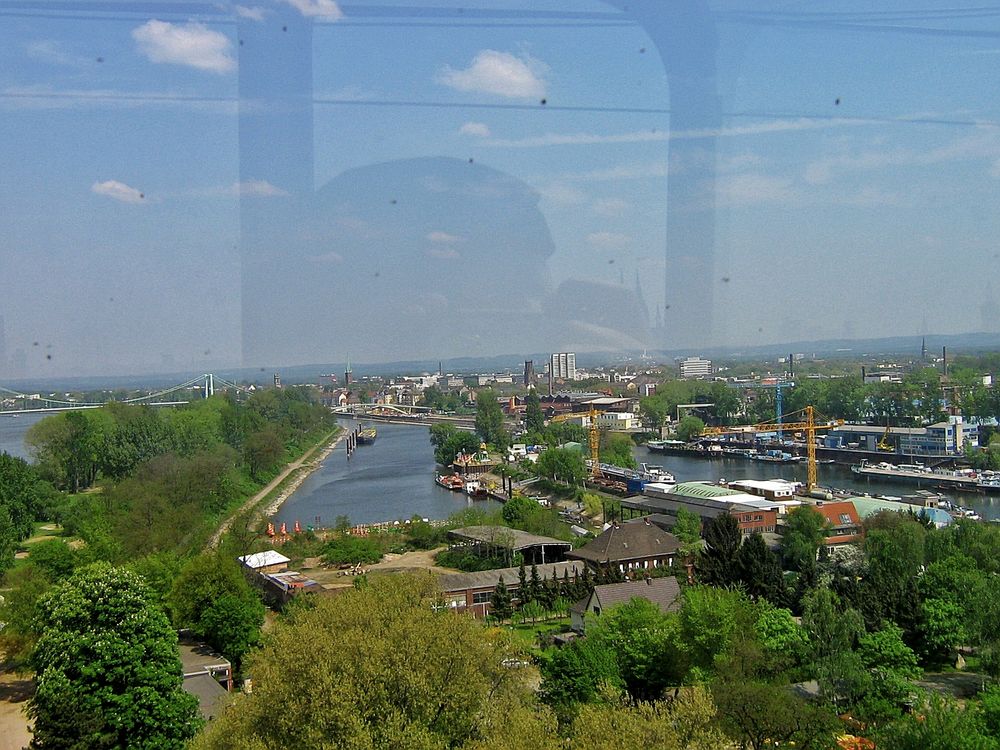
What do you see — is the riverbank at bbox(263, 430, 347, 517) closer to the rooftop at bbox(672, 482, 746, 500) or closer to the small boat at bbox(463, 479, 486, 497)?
the small boat at bbox(463, 479, 486, 497)

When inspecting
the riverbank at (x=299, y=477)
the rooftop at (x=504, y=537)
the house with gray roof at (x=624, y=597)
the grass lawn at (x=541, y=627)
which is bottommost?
the riverbank at (x=299, y=477)

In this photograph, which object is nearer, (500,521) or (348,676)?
(348,676)

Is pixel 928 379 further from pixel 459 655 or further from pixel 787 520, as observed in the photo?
pixel 459 655

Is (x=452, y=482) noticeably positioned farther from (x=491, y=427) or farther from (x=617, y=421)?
(x=617, y=421)

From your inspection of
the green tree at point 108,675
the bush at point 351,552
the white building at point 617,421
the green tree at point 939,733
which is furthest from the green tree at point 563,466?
the green tree at point 939,733

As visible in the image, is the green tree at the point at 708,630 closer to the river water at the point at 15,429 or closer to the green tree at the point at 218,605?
the green tree at the point at 218,605

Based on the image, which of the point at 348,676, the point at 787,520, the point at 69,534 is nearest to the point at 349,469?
the point at 69,534
